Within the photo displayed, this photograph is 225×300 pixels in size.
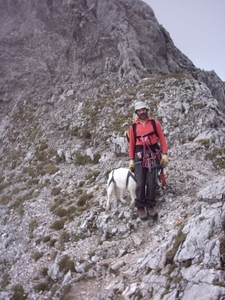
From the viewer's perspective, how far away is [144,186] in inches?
Result: 370

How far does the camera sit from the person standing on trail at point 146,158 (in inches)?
369

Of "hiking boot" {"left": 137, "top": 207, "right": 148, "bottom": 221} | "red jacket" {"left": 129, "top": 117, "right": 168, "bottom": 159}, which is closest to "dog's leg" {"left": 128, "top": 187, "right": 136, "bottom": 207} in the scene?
"hiking boot" {"left": 137, "top": 207, "right": 148, "bottom": 221}

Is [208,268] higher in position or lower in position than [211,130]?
lower

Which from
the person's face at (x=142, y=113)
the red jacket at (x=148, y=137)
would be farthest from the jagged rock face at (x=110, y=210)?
the person's face at (x=142, y=113)

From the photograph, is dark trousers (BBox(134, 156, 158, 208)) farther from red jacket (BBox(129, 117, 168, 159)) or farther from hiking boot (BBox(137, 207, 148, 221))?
red jacket (BBox(129, 117, 168, 159))

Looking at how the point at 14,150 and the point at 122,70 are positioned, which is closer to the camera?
the point at 14,150

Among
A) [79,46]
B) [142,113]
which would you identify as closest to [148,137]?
[142,113]

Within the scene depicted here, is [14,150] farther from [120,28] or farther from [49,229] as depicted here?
[120,28]

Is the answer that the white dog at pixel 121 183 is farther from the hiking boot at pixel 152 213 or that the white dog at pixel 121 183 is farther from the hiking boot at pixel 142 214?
the hiking boot at pixel 152 213

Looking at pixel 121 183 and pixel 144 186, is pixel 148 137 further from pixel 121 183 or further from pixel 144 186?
pixel 121 183

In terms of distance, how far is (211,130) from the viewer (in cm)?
1591

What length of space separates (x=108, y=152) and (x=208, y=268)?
12.1 meters

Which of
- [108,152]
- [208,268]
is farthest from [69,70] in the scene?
[208,268]

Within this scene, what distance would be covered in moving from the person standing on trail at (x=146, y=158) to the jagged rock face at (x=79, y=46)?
1798cm
